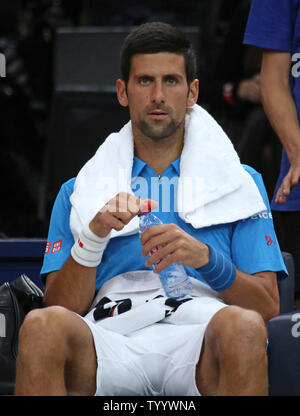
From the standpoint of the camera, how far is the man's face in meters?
2.87

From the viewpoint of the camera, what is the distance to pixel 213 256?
8.27 feet

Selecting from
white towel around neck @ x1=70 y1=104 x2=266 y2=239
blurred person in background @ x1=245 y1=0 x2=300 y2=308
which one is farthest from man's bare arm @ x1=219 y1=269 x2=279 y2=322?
blurred person in background @ x1=245 y1=0 x2=300 y2=308

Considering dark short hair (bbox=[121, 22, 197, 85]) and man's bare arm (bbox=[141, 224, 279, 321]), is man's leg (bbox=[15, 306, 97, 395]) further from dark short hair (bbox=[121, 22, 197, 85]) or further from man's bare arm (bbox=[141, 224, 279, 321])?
dark short hair (bbox=[121, 22, 197, 85])

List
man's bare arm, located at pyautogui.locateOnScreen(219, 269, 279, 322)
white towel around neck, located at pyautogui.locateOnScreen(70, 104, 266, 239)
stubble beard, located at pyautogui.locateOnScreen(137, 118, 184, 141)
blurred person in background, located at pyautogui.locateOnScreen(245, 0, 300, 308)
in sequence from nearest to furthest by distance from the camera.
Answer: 1. man's bare arm, located at pyautogui.locateOnScreen(219, 269, 279, 322)
2. white towel around neck, located at pyautogui.locateOnScreen(70, 104, 266, 239)
3. stubble beard, located at pyautogui.locateOnScreen(137, 118, 184, 141)
4. blurred person in background, located at pyautogui.locateOnScreen(245, 0, 300, 308)

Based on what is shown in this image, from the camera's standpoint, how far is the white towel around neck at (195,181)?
278 centimetres

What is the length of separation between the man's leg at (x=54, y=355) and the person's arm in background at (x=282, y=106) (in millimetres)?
860

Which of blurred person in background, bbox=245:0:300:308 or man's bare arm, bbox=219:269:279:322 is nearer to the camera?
man's bare arm, bbox=219:269:279:322

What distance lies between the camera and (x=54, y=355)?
7.52 feet

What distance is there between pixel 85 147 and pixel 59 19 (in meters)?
3.40

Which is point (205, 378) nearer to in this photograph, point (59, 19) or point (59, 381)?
point (59, 381)

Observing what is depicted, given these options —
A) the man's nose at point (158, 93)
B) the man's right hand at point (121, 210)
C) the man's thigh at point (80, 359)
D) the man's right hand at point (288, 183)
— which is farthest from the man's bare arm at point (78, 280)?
the man's right hand at point (288, 183)

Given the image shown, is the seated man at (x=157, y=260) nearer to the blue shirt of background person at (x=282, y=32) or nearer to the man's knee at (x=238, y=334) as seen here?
the man's knee at (x=238, y=334)

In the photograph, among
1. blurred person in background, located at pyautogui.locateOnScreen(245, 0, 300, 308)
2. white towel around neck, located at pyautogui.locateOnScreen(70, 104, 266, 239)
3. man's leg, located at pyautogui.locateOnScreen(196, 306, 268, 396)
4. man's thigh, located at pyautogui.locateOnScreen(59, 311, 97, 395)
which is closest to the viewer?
man's leg, located at pyautogui.locateOnScreen(196, 306, 268, 396)

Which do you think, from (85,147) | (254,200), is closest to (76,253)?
(254,200)
